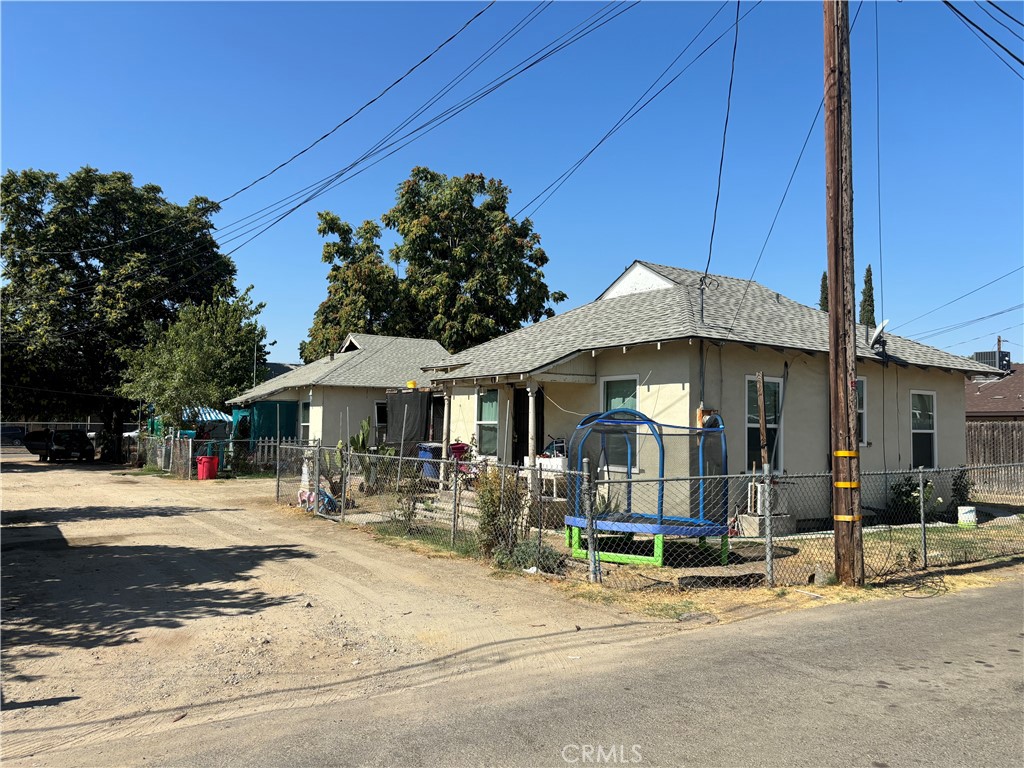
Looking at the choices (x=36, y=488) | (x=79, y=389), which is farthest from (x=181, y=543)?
(x=79, y=389)

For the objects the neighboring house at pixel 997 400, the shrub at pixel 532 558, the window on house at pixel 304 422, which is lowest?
the shrub at pixel 532 558

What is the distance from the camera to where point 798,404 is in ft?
45.4

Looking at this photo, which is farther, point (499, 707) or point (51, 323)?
point (51, 323)

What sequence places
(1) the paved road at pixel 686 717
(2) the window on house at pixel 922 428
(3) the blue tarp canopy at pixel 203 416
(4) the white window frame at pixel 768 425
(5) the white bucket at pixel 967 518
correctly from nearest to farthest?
(1) the paved road at pixel 686 717, (4) the white window frame at pixel 768 425, (5) the white bucket at pixel 967 518, (2) the window on house at pixel 922 428, (3) the blue tarp canopy at pixel 203 416

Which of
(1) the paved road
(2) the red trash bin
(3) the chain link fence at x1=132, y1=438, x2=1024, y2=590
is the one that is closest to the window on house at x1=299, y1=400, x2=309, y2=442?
(2) the red trash bin

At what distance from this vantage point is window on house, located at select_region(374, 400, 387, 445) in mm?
25938

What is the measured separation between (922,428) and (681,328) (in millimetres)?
7615

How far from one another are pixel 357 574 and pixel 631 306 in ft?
31.9

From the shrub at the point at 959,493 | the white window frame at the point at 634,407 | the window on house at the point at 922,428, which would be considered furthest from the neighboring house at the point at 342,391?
the shrub at the point at 959,493

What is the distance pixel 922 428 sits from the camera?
1616 cm

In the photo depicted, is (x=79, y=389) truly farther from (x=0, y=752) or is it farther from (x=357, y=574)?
(x=0, y=752)

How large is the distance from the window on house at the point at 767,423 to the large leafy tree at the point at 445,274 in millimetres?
20048

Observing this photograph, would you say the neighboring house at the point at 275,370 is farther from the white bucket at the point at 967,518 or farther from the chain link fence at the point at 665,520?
the white bucket at the point at 967,518

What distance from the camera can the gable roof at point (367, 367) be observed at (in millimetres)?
25594
